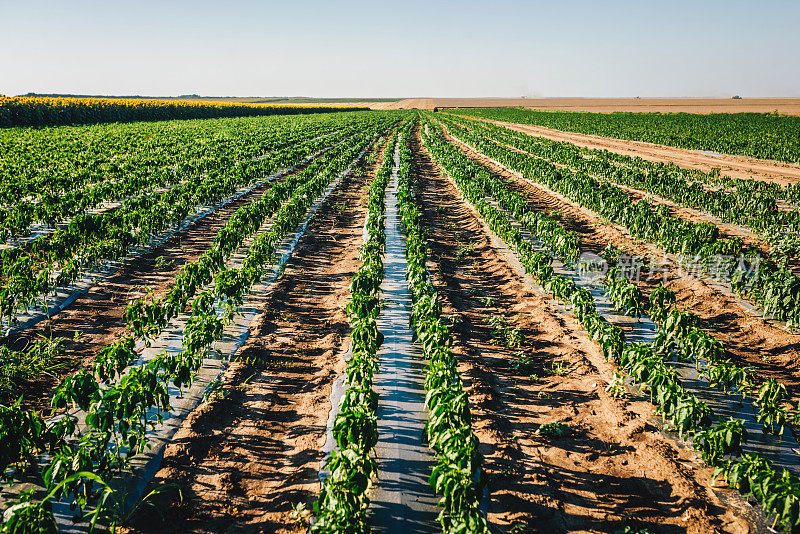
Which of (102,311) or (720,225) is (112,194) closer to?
(102,311)

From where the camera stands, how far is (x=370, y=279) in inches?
324

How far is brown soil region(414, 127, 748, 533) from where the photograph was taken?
4.34 metres

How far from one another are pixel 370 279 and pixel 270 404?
309 cm

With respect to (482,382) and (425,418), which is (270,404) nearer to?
(425,418)

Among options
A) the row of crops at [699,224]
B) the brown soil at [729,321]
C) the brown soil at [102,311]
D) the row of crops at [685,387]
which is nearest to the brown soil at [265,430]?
the brown soil at [102,311]

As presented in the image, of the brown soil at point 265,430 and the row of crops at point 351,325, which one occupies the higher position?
the row of crops at point 351,325

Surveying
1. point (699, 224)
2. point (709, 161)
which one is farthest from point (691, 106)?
point (699, 224)

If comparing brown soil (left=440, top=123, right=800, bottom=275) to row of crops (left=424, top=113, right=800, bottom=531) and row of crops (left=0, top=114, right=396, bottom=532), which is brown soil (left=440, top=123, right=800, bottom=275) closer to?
row of crops (left=424, top=113, right=800, bottom=531)

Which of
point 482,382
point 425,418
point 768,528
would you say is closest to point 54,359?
point 425,418

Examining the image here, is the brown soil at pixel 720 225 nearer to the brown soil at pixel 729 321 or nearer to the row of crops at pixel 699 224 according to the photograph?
the row of crops at pixel 699 224

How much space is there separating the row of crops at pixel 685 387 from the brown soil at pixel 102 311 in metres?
7.57

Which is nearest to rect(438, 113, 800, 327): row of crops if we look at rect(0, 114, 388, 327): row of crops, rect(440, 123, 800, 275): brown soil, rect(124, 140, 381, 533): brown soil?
rect(440, 123, 800, 275): brown soil

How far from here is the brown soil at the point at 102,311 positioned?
634 cm

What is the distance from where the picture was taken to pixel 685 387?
20.6ft
